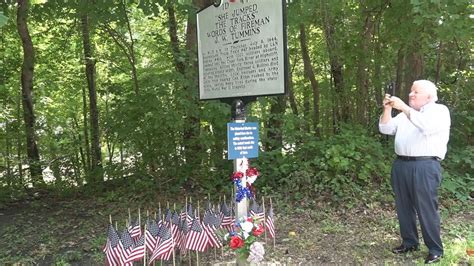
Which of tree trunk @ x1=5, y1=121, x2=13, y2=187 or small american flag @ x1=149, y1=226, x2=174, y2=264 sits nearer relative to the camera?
Result: small american flag @ x1=149, y1=226, x2=174, y2=264

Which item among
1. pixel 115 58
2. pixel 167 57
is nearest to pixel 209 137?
pixel 167 57

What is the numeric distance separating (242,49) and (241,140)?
87cm

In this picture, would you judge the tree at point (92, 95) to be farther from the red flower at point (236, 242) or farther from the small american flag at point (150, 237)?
the red flower at point (236, 242)

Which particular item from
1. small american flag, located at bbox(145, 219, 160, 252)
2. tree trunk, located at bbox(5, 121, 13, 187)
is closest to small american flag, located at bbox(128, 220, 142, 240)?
small american flag, located at bbox(145, 219, 160, 252)

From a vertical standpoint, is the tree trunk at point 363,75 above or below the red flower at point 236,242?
above

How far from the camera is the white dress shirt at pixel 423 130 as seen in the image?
4.18 meters

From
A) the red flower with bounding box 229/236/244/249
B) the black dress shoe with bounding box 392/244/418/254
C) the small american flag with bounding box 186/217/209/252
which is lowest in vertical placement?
the black dress shoe with bounding box 392/244/418/254

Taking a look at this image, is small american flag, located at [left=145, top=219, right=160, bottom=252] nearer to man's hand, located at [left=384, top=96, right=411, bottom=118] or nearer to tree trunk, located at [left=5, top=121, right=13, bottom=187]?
man's hand, located at [left=384, top=96, right=411, bottom=118]

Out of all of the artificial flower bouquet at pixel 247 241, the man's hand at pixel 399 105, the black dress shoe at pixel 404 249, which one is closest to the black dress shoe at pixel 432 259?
the black dress shoe at pixel 404 249

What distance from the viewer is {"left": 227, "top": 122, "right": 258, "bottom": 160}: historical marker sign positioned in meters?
4.16

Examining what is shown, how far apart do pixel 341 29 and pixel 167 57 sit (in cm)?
471

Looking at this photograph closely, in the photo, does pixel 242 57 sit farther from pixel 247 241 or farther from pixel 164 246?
pixel 164 246

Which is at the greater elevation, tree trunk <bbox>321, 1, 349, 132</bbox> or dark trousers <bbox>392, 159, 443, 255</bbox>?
tree trunk <bbox>321, 1, 349, 132</bbox>

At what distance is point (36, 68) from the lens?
519 inches
